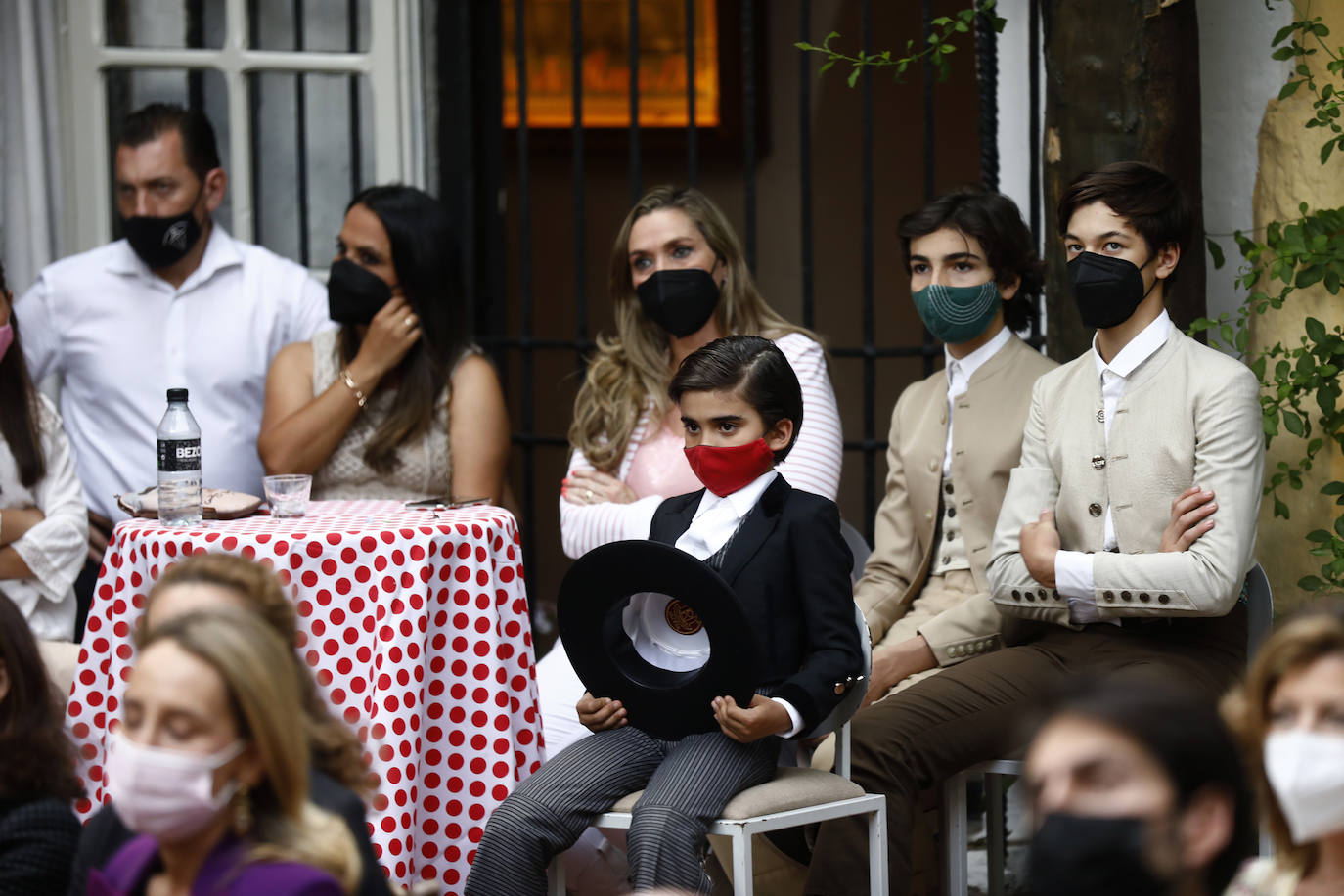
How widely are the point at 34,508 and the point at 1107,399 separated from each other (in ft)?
7.81

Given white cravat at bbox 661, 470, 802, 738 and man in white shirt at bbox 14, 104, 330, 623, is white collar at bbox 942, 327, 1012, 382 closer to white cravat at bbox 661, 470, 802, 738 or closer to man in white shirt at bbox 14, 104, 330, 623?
white cravat at bbox 661, 470, 802, 738

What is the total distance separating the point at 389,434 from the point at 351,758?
1893 millimetres

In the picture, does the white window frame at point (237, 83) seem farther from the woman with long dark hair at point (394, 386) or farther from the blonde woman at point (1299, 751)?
the blonde woman at point (1299, 751)

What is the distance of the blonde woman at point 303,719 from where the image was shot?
1.84m

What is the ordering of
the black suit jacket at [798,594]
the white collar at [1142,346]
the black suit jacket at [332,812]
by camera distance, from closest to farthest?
the black suit jacket at [332,812]
the black suit jacket at [798,594]
the white collar at [1142,346]

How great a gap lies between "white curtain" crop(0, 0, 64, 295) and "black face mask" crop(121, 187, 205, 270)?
2.16 ft

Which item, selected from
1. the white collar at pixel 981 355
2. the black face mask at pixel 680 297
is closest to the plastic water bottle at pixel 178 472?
the black face mask at pixel 680 297

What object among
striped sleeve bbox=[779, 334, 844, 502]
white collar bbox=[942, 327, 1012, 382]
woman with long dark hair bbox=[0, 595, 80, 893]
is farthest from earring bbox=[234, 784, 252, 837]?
white collar bbox=[942, 327, 1012, 382]

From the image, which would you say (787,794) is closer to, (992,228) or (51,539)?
(992,228)

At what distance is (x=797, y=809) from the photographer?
2697mm

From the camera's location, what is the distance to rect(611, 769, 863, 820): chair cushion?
266 centimetres

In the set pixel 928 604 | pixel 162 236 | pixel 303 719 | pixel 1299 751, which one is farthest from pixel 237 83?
pixel 1299 751

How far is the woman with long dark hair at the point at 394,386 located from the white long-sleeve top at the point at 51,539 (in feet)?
1.49

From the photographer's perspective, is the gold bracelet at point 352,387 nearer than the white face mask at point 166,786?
No
